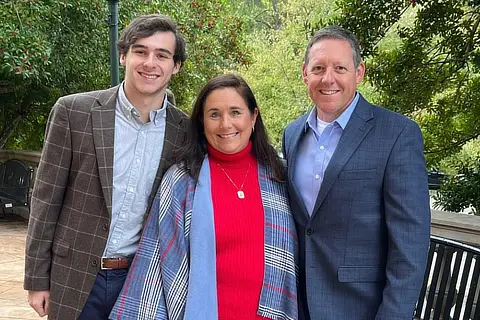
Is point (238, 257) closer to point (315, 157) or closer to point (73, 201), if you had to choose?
point (315, 157)

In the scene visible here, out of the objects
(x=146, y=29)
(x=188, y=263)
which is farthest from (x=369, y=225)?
(x=146, y=29)

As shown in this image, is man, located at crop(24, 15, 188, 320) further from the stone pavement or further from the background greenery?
the stone pavement

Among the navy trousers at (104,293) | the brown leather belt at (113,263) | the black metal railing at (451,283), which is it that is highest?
the black metal railing at (451,283)

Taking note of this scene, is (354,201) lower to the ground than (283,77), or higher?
lower

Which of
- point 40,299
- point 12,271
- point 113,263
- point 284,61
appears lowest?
point 12,271

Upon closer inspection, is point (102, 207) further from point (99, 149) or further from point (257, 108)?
point (257, 108)

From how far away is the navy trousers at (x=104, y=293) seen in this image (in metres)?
2.53

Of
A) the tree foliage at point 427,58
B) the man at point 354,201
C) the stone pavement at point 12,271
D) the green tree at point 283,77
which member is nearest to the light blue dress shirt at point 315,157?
the man at point 354,201

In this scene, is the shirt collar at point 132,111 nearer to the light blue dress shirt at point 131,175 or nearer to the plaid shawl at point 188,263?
the light blue dress shirt at point 131,175

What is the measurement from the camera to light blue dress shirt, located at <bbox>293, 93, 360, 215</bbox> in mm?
2365

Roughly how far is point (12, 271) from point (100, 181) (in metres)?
4.51

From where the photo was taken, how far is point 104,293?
8.32 feet

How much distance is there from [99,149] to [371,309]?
48.6 inches

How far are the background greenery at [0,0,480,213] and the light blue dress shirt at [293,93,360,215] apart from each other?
2.16ft
